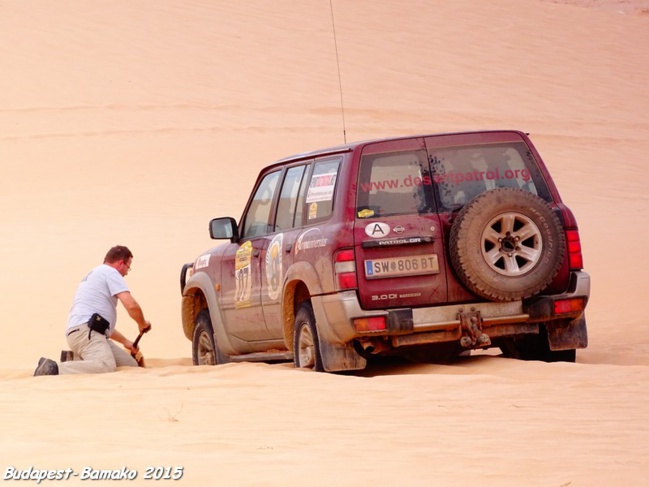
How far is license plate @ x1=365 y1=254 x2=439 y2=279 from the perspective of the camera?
28.6ft

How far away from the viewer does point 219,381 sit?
8875 millimetres

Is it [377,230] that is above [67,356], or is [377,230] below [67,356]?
above

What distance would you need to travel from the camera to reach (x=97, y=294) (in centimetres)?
1066

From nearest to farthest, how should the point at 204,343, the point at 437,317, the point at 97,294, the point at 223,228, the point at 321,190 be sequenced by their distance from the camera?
the point at 437,317 < the point at 321,190 < the point at 223,228 < the point at 97,294 < the point at 204,343

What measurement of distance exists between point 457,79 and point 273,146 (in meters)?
9.39

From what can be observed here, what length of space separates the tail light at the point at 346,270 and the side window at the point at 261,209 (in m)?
1.40

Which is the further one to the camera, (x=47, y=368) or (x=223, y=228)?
(x=223, y=228)

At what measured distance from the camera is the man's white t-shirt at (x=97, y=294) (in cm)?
1060

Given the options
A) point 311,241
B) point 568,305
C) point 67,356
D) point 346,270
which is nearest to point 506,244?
point 568,305

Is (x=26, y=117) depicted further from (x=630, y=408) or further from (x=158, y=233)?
(x=630, y=408)

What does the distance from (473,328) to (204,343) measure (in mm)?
3241

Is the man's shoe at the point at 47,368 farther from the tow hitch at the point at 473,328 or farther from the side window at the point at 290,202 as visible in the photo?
the tow hitch at the point at 473,328

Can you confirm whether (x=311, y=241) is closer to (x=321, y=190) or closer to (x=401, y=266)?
(x=321, y=190)

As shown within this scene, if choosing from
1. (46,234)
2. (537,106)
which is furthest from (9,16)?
(46,234)
